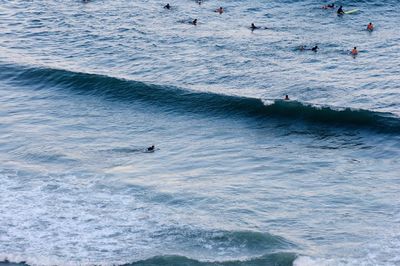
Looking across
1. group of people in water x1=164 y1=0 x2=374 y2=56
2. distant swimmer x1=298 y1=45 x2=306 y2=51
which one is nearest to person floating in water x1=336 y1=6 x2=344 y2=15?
group of people in water x1=164 y1=0 x2=374 y2=56

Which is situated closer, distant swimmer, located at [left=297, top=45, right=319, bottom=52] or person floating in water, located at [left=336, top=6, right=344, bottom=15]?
distant swimmer, located at [left=297, top=45, right=319, bottom=52]

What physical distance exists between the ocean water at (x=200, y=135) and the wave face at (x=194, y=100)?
0.37ft

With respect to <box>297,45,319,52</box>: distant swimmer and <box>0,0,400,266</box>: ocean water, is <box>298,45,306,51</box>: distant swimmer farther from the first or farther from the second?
<box>0,0,400,266</box>: ocean water

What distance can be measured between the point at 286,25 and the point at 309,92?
1386cm

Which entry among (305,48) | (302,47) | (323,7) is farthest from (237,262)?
(323,7)

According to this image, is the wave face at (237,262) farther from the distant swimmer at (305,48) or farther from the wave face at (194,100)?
the distant swimmer at (305,48)

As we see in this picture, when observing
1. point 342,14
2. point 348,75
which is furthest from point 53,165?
point 342,14

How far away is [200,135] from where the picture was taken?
38750mm

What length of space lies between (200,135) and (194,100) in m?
4.97

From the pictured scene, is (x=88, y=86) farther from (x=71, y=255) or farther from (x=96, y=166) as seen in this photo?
(x=71, y=255)

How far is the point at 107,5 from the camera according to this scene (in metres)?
61.3

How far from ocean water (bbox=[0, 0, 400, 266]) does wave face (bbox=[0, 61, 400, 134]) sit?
0.11 metres

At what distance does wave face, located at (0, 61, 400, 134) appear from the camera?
38.7 meters

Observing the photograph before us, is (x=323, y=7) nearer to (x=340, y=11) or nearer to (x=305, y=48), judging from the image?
(x=340, y=11)
